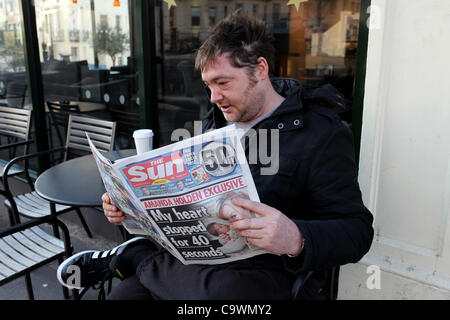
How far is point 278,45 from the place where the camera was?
4730 mm

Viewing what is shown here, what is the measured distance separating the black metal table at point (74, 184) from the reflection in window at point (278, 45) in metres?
0.90

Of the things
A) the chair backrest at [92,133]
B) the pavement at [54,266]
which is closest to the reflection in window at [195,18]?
the chair backrest at [92,133]

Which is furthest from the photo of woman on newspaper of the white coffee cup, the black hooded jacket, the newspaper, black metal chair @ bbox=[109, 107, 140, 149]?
black metal chair @ bbox=[109, 107, 140, 149]

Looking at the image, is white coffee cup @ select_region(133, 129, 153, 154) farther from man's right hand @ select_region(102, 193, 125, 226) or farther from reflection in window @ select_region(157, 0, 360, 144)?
reflection in window @ select_region(157, 0, 360, 144)

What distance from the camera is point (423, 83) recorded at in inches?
62.8

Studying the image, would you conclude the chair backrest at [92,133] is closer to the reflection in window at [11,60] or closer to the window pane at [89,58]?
the window pane at [89,58]

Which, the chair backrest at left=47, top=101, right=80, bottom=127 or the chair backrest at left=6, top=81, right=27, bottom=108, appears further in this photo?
the chair backrest at left=6, top=81, right=27, bottom=108

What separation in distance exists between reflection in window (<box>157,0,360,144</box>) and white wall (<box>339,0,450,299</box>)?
927mm

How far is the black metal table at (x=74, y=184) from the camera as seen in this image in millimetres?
1834

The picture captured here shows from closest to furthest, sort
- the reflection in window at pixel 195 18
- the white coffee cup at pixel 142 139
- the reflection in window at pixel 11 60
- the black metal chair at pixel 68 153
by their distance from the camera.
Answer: the white coffee cup at pixel 142 139 → the black metal chair at pixel 68 153 → the reflection in window at pixel 11 60 → the reflection in window at pixel 195 18

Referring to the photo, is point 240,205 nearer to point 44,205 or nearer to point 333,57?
point 44,205

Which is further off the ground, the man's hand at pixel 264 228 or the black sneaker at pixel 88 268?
the man's hand at pixel 264 228

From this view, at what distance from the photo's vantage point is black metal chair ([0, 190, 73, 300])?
5.75 ft

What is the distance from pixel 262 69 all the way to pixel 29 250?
143 cm
